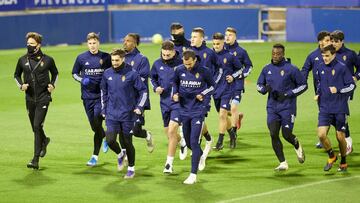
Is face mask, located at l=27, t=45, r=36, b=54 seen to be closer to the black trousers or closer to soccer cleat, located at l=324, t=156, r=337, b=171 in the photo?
the black trousers

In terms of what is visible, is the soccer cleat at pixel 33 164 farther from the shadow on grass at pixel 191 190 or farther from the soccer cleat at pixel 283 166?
the soccer cleat at pixel 283 166

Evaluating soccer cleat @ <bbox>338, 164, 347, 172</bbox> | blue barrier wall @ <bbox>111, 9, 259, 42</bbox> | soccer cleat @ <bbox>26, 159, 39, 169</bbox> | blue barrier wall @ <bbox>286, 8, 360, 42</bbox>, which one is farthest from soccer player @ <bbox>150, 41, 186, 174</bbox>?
blue barrier wall @ <bbox>111, 9, 259, 42</bbox>

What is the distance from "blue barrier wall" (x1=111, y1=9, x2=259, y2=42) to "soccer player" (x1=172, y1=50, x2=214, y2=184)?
25346 millimetres

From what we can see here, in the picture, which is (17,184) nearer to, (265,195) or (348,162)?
(265,195)

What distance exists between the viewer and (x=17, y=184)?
14914 mm

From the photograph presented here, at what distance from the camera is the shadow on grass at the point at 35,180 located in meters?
14.9

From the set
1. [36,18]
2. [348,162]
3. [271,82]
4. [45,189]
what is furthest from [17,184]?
[36,18]

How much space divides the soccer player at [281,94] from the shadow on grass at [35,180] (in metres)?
3.84

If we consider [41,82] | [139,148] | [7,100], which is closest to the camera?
[41,82]

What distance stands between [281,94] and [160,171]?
249cm

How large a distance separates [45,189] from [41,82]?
2.43m

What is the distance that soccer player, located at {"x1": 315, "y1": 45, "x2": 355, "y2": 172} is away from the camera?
50.8 ft

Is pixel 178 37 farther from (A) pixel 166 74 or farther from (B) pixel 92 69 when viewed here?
(B) pixel 92 69

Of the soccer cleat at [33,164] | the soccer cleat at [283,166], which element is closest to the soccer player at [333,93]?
the soccer cleat at [283,166]
